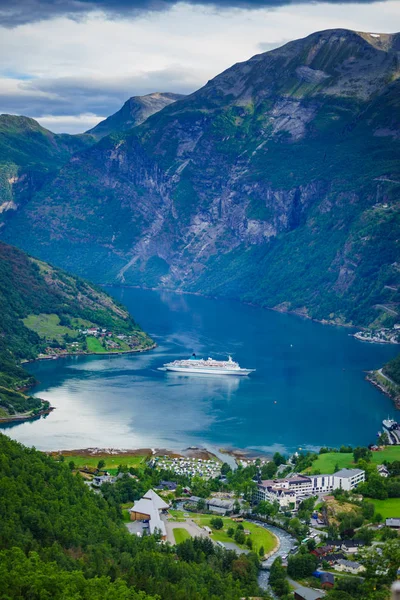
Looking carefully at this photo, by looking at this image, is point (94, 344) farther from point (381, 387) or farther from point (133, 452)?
point (133, 452)

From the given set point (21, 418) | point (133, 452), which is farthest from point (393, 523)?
point (21, 418)

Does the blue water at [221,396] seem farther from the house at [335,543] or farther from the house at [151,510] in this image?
the house at [335,543]

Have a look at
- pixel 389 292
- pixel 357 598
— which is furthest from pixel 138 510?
pixel 389 292

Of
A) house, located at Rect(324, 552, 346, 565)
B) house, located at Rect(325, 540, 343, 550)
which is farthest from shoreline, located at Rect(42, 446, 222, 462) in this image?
house, located at Rect(324, 552, 346, 565)

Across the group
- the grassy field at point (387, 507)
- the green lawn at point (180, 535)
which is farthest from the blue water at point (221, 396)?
the green lawn at point (180, 535)

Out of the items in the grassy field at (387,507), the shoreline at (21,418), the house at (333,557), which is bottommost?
the house at (333,557)

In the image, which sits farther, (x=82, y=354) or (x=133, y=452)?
(x=82, y=354)
